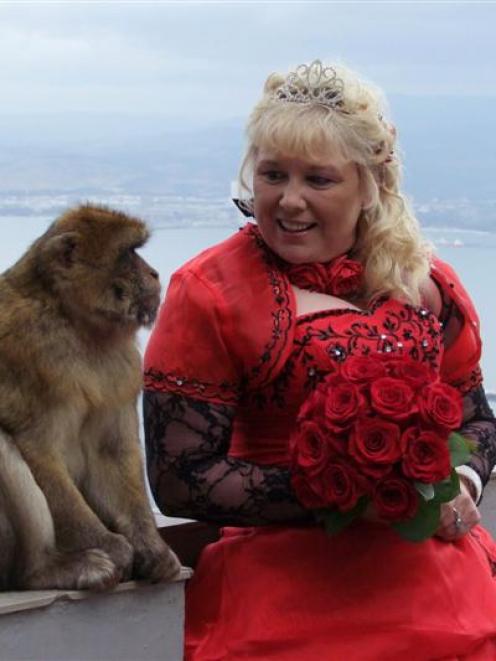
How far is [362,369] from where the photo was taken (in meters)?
2.51

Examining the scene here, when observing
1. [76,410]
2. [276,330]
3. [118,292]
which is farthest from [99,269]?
[276,330]

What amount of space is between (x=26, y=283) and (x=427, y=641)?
3.42 ft

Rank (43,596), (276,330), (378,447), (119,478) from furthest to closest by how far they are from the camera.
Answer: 1. (119,478)
2. (276,330)
3. (43,596)
4. (378,447)

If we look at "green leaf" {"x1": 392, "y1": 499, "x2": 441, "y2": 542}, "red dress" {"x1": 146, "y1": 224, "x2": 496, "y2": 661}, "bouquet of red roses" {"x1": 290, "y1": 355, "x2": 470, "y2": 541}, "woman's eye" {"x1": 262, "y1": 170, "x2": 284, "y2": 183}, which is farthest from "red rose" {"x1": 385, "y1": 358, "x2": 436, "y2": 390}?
"woman's eye" {"x1": 262, "y1": 170, "x2": 284, "y2": 183}

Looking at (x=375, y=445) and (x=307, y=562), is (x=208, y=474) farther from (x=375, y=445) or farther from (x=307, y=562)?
(x=375, y=445)

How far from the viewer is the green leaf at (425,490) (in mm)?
2441

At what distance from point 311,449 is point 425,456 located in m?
0.20

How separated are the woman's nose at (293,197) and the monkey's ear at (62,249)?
1.39ft

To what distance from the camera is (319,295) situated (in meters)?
2.73

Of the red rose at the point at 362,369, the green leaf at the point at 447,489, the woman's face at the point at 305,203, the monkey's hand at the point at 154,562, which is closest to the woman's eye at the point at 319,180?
the woman's face at the point at 305,203

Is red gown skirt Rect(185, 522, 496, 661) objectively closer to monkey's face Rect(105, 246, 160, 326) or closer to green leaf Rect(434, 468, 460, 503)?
green leaf Rect(434, 468, 460, 503)

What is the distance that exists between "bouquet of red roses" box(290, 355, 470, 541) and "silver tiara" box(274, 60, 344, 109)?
529 mm

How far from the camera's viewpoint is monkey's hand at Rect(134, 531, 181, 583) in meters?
2.65

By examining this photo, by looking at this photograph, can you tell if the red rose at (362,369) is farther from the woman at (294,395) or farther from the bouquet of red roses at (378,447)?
the woman at (294,395)
